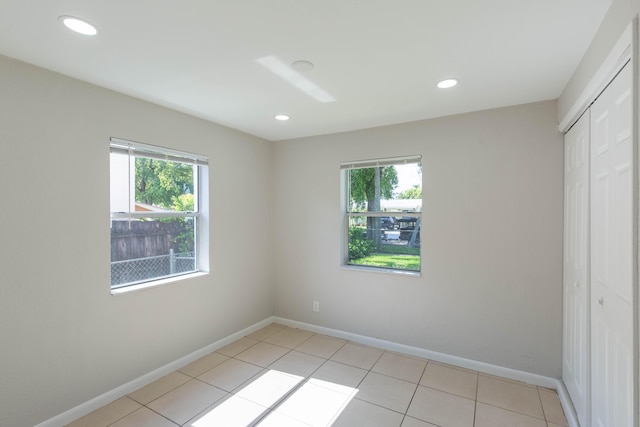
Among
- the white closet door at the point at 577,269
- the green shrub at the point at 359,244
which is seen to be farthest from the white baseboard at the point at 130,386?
the white closet door at the point at 577,269

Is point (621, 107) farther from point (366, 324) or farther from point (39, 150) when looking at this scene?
point (39, 150)

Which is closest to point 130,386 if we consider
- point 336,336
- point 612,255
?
point 336,336

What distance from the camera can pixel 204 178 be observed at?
10.6ft

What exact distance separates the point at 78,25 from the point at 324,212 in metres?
2.66

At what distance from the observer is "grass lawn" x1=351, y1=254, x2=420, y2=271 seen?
3.28 meters

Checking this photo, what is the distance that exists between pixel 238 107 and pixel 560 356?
11.2 ft

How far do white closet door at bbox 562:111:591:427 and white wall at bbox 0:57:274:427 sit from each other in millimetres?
3084

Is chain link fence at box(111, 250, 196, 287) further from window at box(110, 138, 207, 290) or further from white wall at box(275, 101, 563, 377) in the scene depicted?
white wall at box(275, 101, 563, 377)

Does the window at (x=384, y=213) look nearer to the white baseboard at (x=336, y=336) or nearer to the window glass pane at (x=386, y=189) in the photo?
the window glass pane at (x=386, y=189)

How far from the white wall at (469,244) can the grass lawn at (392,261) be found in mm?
165

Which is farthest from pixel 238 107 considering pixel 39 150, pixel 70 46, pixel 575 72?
pixel 575 72

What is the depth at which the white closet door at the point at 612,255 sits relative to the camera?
1319 millimetres

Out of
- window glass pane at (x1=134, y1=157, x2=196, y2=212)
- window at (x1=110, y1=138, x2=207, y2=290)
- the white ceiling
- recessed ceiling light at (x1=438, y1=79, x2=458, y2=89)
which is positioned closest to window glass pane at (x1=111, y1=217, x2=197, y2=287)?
window at (x1=110, y1=138, x2=207, y2=290)

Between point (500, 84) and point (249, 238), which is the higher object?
point (500, 84)
